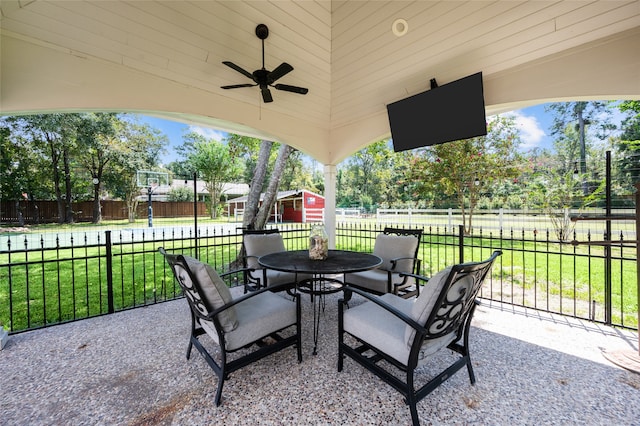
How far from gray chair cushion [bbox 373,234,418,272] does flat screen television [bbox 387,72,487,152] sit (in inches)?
53.7

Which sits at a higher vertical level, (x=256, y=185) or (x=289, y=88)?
(x=289, y=88)

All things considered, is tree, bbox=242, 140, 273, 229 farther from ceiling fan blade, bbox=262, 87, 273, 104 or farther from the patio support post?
ceiling fan blade, bbox=262, 87, 273, 104

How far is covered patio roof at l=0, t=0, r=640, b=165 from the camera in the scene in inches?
91.7

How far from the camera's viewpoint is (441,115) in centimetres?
322

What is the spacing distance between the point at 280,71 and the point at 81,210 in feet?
59.4

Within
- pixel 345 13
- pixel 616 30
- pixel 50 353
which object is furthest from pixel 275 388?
pixel 616 30

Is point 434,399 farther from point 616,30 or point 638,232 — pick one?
point 616,30

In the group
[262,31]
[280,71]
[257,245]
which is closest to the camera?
[280,71]

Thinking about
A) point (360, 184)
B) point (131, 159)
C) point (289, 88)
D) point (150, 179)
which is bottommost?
point (289, 88)

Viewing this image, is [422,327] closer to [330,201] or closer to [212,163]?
[330,201]

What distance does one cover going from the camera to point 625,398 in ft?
5.86

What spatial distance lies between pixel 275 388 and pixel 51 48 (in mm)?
3830

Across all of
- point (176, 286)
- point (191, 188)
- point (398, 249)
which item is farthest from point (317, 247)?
point (191, 188)

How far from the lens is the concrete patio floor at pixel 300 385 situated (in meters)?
1.66
